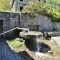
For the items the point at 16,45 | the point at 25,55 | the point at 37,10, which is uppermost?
the point at 37,10

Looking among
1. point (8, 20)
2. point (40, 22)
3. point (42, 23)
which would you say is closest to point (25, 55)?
point (8, 20)

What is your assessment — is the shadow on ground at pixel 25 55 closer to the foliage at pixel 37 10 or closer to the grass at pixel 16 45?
the grass at pixel 16 45

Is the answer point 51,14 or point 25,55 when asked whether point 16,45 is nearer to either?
point 25,55

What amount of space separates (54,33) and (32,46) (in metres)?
4.66

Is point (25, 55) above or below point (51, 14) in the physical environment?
below

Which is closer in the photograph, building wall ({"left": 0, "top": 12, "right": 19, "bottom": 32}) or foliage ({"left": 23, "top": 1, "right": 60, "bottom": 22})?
building wall ({"left": 0, "top": 12, "right": 19, "bottom": 32})

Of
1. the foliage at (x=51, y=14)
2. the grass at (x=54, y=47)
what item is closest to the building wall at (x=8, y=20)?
the foliage at (x=51, y=14)

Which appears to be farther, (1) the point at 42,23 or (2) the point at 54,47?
(1) the point at 42,23

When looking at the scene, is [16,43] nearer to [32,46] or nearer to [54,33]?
[32,46]

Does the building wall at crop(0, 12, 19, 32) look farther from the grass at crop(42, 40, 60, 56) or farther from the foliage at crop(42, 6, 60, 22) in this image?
the grass at crop(42, 40, 60, 56)

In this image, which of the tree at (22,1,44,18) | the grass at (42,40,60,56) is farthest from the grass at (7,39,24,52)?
the tree at (22,1,44,18)

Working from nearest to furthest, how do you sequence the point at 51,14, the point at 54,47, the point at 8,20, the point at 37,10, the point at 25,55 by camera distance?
the point at 25,55 < the point at 54,47 < the point at 8,20 < the point at 37,10 < the point at 51,14

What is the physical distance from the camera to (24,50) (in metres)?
17.2

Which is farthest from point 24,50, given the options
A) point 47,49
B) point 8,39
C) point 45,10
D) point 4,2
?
point 4,2
